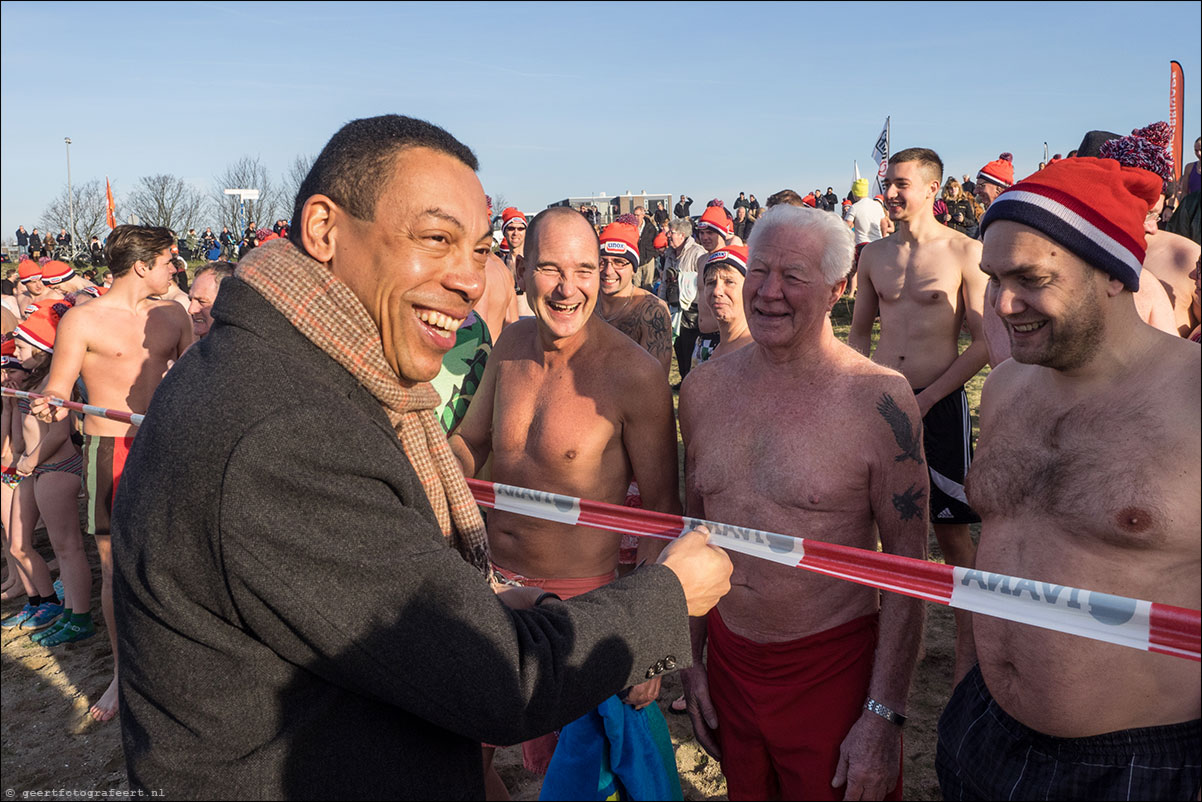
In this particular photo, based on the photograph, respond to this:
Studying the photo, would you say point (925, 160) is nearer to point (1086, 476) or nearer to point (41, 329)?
point (1086, 476)

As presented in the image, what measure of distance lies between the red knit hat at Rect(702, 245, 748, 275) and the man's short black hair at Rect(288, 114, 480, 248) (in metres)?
3.85

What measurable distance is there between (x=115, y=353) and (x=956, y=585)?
5318 mm

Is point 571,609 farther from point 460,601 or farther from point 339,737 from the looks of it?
point 339,737

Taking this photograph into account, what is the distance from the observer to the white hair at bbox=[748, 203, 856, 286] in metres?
2.72

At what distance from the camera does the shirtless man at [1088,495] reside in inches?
71.6

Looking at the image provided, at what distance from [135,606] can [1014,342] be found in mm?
2052

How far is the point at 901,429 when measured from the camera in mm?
2525

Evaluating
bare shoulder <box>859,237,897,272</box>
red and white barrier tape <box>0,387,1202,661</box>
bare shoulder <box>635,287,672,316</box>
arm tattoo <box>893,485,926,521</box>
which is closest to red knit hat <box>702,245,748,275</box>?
bare shoulder <box>635,287,672,316</box>

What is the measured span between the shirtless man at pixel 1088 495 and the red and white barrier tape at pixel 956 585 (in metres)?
0.04

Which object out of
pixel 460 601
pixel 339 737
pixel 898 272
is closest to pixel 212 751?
pixel 339 737

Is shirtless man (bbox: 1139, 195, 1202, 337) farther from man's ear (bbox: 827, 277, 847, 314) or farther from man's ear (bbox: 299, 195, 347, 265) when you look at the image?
man's ear (bbox: 299, 195, 347, 265)

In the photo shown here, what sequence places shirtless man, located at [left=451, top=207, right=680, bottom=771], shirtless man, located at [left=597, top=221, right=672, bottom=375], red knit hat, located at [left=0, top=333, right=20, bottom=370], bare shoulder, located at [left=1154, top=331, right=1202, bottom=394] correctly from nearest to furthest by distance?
1. bare shoulder, located at [left=1154, top=331, right=1202, bottom=394]
2. shirtless man, located at [left=451, top=207, right=680, bottom=771]
3. shirtless man, located at [left=597, top=221, right=672, bottom=375]
4. red knit hat, located at [left=0, top=333, right=20, bottom=370]

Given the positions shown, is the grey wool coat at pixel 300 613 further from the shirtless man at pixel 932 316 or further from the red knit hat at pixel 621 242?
the red knit hat at pixel 621 242

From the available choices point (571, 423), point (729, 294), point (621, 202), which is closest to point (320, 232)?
point (571, 423)
